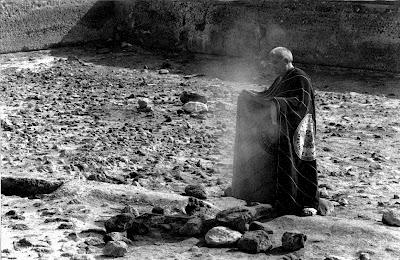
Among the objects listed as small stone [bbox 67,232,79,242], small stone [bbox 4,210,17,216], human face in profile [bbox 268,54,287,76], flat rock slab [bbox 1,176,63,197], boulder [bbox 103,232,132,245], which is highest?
human face in profile [bbox 268,54,287,76]

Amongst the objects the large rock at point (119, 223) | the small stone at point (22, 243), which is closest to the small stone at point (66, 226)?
the large rock at point (119, 223)

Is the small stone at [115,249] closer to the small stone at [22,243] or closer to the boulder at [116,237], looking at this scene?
the boulder at [116,237]

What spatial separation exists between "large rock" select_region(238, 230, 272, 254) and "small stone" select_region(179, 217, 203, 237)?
41 cm

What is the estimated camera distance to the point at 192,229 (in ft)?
21.0

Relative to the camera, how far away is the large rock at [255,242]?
20.0 feet

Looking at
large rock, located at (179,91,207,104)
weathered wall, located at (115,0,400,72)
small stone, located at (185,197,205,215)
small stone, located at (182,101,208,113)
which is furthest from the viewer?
weathered wall, located at (115,0,400,72)

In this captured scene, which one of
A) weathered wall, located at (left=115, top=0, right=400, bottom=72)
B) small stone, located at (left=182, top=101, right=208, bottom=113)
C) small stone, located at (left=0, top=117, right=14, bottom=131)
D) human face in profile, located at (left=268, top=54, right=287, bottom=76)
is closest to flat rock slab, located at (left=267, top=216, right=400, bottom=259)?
human face in profile, located at (left=268, top=54, right=287, bottom=76)

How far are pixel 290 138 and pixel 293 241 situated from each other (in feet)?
3.45

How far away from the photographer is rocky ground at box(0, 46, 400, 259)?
20.7ft

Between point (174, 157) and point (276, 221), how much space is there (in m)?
2.47

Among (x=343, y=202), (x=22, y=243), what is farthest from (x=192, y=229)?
(x=343, y=202)

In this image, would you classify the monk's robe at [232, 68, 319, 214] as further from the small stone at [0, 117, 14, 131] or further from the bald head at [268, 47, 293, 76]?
the small stone at [0, 117, 14, 131]

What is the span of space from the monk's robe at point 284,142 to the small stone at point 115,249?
1.50 meters

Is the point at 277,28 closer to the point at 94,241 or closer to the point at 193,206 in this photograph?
the point at 193,206
